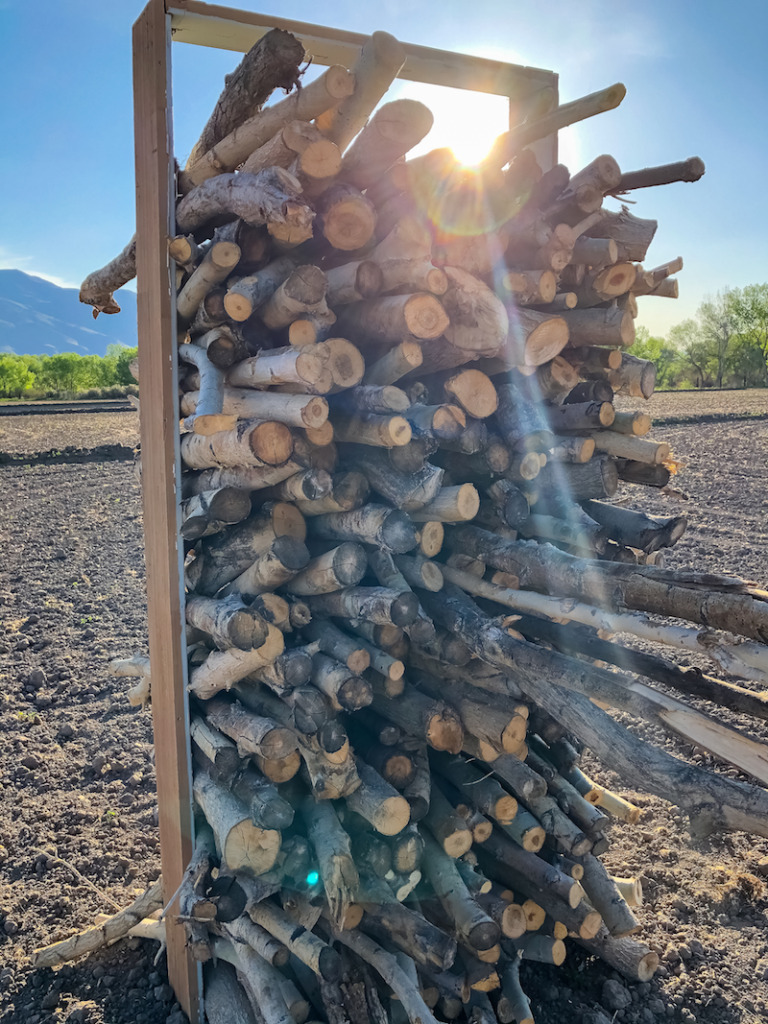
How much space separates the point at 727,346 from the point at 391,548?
6708 cm

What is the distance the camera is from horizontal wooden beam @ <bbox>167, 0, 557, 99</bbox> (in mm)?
2791

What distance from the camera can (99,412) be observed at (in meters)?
30.4

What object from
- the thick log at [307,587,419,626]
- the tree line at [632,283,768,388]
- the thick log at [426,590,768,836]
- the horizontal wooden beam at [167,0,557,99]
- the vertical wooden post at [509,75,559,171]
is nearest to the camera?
the thick log at [426,590,768,836]

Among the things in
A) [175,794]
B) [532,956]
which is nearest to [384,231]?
[175,794]

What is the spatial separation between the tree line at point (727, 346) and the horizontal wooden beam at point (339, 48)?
196 ft

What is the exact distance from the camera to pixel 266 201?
7.70 feet

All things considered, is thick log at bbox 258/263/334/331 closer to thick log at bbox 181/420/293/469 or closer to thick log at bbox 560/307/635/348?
thick log at bbox 181/420/293/469

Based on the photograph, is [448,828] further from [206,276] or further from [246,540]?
[206,276]

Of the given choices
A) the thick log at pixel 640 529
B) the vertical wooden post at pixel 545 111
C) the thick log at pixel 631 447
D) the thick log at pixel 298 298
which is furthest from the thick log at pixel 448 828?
the vertical wooden post at pixel 545 111

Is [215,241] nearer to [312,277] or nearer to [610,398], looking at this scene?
[312,277]

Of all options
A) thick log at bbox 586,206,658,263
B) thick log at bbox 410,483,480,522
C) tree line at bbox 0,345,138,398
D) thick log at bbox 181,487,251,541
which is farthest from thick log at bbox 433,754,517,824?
tree line at bbox 0,345,138,398

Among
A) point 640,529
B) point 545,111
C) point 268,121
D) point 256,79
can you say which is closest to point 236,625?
point 640,529

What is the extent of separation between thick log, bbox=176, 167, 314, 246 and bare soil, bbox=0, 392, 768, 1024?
2181 millimetres

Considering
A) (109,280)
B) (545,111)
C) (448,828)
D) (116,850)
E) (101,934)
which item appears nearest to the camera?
(448,828)
